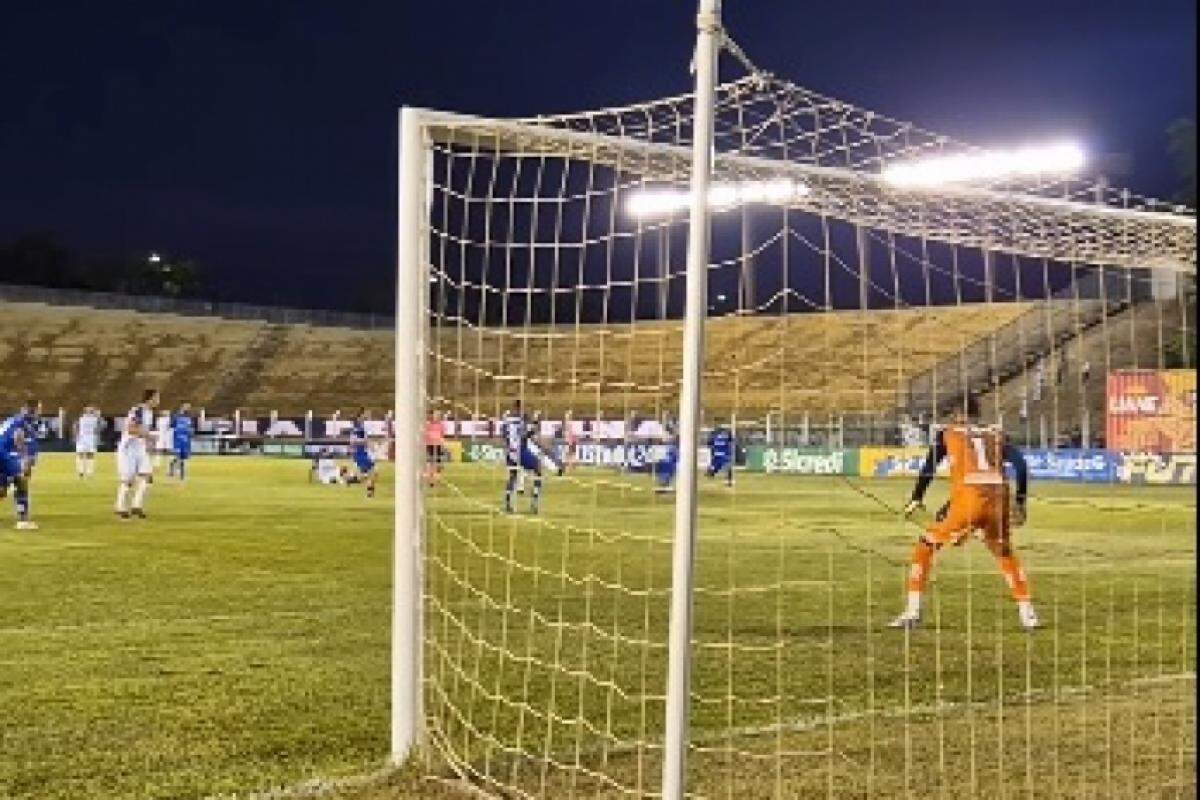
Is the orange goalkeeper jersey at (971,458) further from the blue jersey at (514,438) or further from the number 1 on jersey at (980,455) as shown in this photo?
the blue jersey at (514,438)

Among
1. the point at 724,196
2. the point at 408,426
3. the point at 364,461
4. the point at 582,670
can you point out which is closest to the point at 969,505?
the point at 582,670

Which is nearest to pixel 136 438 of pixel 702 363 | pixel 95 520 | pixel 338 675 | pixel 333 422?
pixel 95 520

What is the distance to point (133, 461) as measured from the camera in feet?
71.5

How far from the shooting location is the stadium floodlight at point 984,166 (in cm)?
926

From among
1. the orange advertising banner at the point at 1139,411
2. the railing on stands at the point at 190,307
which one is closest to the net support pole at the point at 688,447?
the orange advertising banner at the point at 1139,411

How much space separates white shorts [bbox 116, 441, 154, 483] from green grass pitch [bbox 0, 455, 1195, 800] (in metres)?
3.00

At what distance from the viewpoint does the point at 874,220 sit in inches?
392

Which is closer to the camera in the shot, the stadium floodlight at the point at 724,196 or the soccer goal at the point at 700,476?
the soccer goal at the point at 700,476

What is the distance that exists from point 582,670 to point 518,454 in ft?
31.0

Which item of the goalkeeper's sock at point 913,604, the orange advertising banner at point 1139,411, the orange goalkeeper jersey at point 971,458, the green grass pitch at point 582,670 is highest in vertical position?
the orange advertising banner at point 1139,411

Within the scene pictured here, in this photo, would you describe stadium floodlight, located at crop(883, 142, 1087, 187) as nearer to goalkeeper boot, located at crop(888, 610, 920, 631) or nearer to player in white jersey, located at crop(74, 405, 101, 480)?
goalkeeper boot, located at crop(888, 610, 920, 631)

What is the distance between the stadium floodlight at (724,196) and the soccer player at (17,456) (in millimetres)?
13143

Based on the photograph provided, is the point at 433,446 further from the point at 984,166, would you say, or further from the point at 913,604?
the point at 984,166

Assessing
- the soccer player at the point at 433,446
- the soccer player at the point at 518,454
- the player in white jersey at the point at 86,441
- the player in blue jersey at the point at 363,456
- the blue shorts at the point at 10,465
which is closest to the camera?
the soccer player at the point at 433,446
